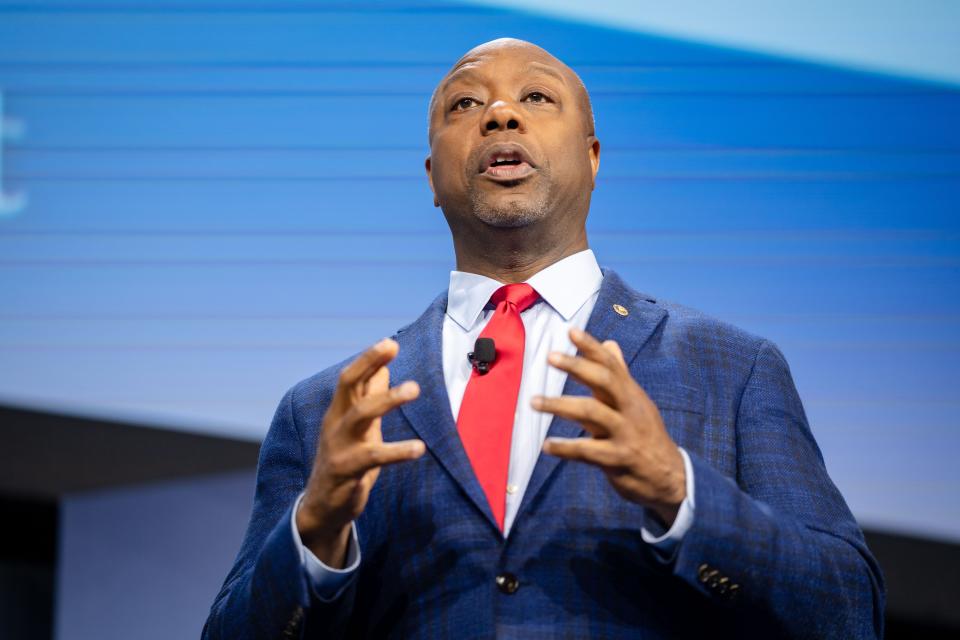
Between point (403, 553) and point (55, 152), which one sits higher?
point (55, 152)

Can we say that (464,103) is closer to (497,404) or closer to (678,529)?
(497,404)

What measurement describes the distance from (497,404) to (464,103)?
25.5 inches

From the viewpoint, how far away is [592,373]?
133cm

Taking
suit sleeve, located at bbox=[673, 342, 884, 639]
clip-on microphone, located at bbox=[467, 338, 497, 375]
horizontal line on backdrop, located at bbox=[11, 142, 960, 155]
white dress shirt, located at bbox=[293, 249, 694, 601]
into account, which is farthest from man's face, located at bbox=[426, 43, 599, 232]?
horizontal line on backdrop, located at bbox=[11, 142, 960, 155]

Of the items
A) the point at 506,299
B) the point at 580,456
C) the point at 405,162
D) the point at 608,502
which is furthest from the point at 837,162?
the point at 580,456

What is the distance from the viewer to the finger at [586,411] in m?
1.31

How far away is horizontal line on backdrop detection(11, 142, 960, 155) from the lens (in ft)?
10.6

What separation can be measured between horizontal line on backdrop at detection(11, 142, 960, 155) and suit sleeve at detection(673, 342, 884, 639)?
5.08 ft

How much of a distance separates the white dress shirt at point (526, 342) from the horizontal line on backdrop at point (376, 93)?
54.8 inches

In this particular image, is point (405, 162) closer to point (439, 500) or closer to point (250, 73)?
point (250, 73)

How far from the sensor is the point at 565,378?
5.86ft

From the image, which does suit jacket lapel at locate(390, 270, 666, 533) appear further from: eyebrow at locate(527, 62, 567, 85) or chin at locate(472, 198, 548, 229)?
eyebrow at locate(527, 62, 567, 85)

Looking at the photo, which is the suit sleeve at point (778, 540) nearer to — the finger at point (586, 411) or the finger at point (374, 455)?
the finger at point (586, 411)

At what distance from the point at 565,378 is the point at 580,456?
47 centimetres
